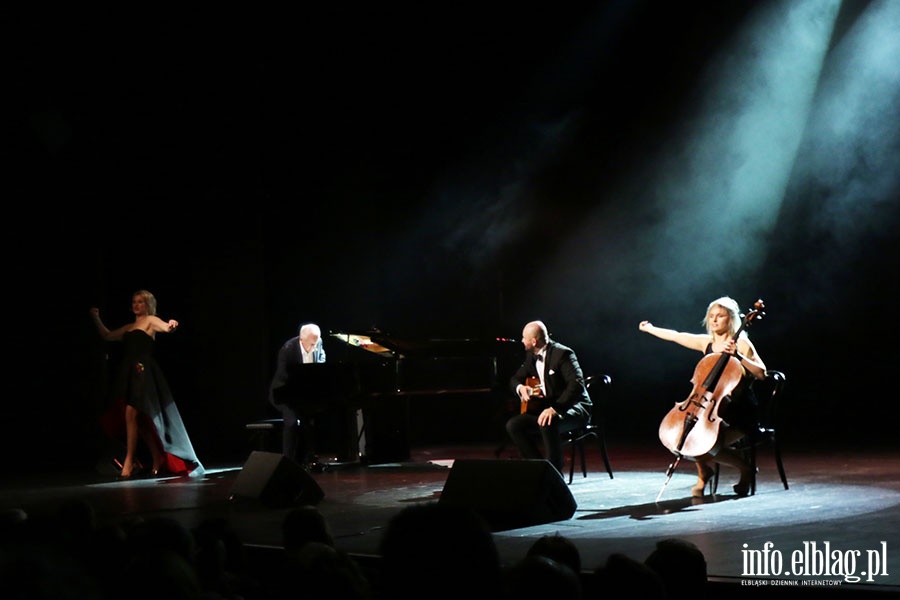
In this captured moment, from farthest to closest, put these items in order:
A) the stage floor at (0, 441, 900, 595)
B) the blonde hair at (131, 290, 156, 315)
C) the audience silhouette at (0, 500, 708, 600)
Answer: the blonde hair at (131, 290, 156, 315)
the stage floor at (0, 441, 900, 595)
the audience silhouette at (0, 500, 708, 600)

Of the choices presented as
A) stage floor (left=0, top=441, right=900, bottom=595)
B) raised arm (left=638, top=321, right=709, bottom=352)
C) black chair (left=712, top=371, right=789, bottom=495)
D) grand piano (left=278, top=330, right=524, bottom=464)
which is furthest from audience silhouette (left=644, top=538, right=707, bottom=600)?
grand piano (left=278, top=330, right=524, bottom=464)

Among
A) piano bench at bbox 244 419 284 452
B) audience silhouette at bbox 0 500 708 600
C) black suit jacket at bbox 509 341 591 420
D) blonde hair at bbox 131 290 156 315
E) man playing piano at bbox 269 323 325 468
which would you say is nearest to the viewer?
audience silhouette at bbox 0 500 708 600

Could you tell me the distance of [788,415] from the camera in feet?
34.2

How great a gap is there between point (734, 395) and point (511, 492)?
5.21 ft

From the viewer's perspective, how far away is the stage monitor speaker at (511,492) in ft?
17.1

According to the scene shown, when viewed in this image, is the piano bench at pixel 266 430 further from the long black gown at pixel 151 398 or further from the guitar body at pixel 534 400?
the guitar body at pixel 534 400

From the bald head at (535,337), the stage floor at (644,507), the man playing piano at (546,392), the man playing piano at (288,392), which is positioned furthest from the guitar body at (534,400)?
the man playing piano at (288,392)

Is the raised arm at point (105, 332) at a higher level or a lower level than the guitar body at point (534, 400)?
higher

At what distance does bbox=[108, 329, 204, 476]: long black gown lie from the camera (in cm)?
861

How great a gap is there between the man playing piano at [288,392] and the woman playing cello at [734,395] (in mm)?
3443

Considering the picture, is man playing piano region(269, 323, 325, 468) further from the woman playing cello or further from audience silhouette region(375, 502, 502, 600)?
audience silhouette region(375, 502, 502, 600)

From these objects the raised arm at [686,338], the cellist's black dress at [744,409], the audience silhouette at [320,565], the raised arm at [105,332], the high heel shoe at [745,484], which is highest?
the raised arm at [105,332]

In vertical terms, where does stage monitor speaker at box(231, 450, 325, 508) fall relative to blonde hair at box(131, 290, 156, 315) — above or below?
below

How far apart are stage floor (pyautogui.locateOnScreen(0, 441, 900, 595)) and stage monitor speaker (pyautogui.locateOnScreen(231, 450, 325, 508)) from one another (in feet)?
0.26
